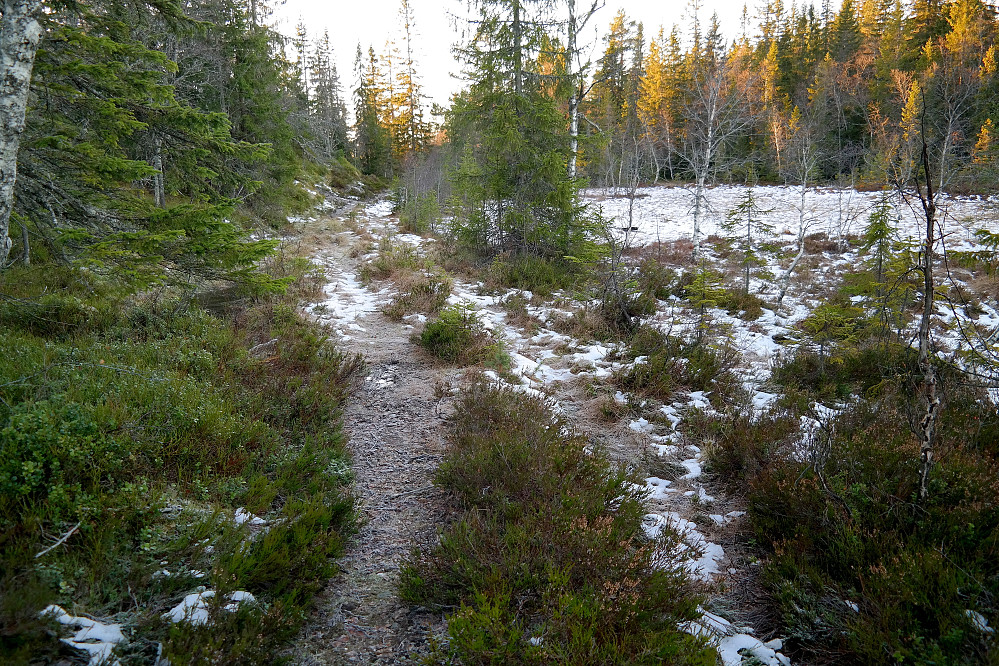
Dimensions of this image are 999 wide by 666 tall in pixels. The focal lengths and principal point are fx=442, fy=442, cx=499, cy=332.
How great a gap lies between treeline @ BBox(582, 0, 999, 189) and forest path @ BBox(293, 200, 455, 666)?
1274 cm

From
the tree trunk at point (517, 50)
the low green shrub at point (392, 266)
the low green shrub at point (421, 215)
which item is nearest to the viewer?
the tree trunk at point (517, 50)

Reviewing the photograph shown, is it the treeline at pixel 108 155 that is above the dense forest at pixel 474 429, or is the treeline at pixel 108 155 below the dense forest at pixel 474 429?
above

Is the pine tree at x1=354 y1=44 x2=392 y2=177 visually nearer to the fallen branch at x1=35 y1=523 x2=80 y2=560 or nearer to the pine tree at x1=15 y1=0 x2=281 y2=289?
the pine tree at x1=15 y1=0 x2=281 y2=289

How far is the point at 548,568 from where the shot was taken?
2871 mm

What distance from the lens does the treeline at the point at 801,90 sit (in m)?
19.0

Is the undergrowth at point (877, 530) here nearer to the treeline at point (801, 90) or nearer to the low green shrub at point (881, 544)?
the low green shrub at point (881, 544)

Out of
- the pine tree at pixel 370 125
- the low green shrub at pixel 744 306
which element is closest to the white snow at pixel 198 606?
the low green shrub at pixel 744 306

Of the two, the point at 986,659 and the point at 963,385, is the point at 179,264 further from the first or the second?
the point at 963,385

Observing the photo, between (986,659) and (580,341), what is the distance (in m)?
6.45

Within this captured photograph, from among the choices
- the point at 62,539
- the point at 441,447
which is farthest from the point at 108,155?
the point at 441,447

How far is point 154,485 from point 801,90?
49.4m

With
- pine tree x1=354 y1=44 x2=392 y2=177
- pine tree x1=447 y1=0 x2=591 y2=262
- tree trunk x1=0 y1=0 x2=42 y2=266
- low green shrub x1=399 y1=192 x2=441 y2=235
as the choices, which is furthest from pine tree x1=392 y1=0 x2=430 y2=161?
tree trunk x1=0 y1=0 x2=42 y2=266

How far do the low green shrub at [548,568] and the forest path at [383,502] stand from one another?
0.21 metres

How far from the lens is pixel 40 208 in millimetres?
5703
